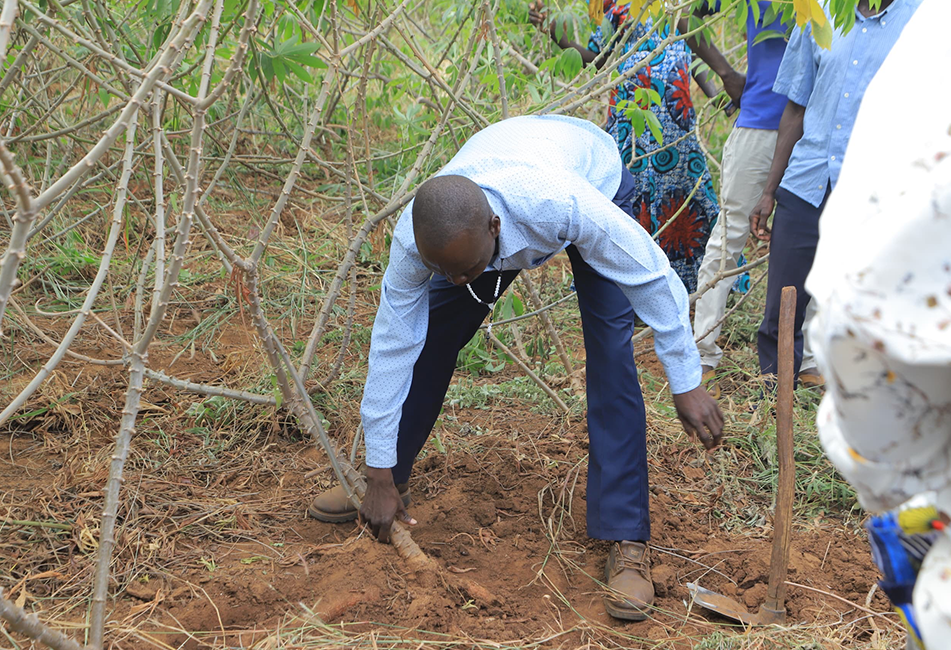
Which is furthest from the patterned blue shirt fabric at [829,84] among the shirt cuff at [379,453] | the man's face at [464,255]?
the shirt cuff at [379,453]

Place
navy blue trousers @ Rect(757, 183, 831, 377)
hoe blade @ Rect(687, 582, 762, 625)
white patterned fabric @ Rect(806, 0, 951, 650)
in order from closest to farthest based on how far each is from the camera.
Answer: white patterned fabric @ Rect(806, 0, 951, 650), hoe blade @ Rect(687, 582, 762, 625), navy blue trousers @ Rect(757, 183, 831, 377)

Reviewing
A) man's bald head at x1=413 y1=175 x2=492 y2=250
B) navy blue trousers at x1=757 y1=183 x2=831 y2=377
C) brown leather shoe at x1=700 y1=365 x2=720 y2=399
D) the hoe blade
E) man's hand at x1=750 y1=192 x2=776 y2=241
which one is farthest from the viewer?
brown leather shoe at x1=700 y1=365 x2=720 y2=399

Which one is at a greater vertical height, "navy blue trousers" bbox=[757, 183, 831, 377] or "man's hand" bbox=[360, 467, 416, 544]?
"navy blue trousers" bbox=[757, 183, 831, 377]

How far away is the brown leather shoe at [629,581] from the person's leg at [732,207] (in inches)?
51.3

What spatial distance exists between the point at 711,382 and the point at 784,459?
1.42 m

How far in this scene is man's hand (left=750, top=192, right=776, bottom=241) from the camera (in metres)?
3.21

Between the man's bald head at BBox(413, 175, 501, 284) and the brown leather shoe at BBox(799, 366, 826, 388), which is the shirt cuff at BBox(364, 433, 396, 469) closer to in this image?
the man's bald head at BBox(413, 175, 501, 284)

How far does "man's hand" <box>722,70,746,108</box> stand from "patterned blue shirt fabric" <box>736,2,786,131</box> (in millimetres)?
206

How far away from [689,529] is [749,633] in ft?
1.92

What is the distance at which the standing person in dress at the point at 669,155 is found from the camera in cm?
380

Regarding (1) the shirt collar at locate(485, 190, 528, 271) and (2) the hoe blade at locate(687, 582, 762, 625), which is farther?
(2) the hoe blade at locate(687, 582, 762, 625)

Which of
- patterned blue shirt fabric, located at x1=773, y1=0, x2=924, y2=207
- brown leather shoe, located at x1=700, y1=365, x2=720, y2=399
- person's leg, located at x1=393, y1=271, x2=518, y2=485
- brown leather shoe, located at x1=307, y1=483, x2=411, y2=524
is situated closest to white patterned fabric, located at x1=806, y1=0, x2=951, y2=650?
person's leg, located at x1=393, y1=271, x2=518, y2=485

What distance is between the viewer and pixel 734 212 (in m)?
3.50

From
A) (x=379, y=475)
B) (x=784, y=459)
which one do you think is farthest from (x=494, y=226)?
(x=784, y=459)
